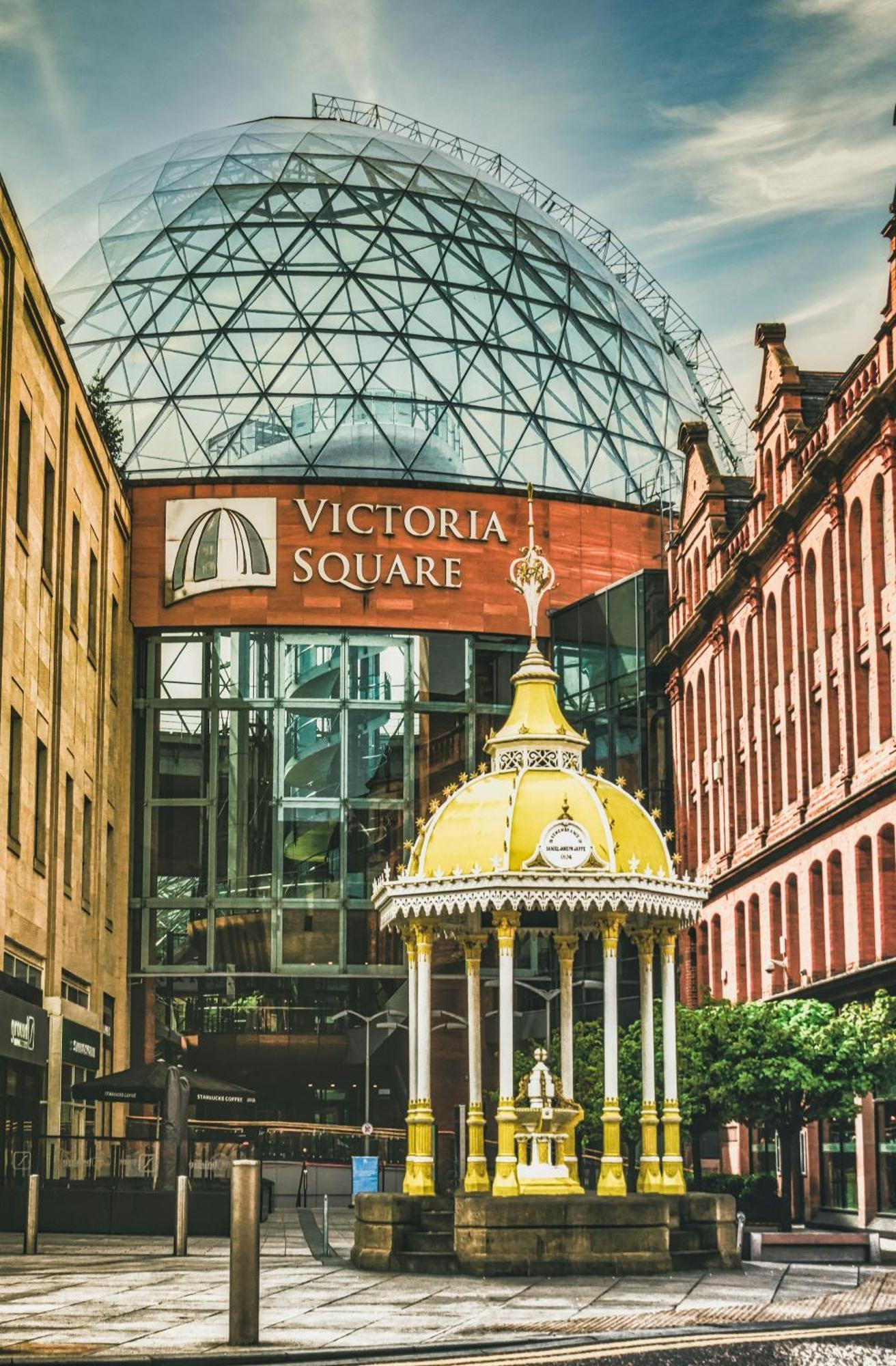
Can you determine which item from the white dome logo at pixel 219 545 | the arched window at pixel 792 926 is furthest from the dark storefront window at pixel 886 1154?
the white dome logo at pixel 219 545

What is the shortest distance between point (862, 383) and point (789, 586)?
8.97m

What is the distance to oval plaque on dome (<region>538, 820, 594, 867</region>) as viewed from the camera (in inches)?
1073

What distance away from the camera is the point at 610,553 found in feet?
226

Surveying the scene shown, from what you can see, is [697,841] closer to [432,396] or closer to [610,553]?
[610,553]

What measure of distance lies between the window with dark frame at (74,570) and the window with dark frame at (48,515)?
314 cm

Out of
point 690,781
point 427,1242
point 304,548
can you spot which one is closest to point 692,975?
point 690,781

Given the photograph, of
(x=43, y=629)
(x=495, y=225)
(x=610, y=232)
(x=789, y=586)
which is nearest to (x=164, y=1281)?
(x=43, y=629)

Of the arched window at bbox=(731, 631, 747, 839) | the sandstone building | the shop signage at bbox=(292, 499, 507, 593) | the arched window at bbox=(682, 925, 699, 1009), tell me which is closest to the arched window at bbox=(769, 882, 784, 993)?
the arched window at bbox=(731, 631, 747, 839)

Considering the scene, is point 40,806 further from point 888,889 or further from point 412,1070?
point 888,889

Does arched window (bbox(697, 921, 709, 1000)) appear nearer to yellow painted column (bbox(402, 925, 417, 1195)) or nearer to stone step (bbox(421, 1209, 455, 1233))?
yellow painted column (bbox(402, 925, 417, 1195))

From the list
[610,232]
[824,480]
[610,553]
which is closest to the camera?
[824,480]

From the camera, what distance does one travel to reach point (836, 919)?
4738cm

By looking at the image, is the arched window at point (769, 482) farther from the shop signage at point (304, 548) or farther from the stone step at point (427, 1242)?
the stone step at point (427, 1242)

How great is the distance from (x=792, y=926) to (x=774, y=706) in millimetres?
6353
